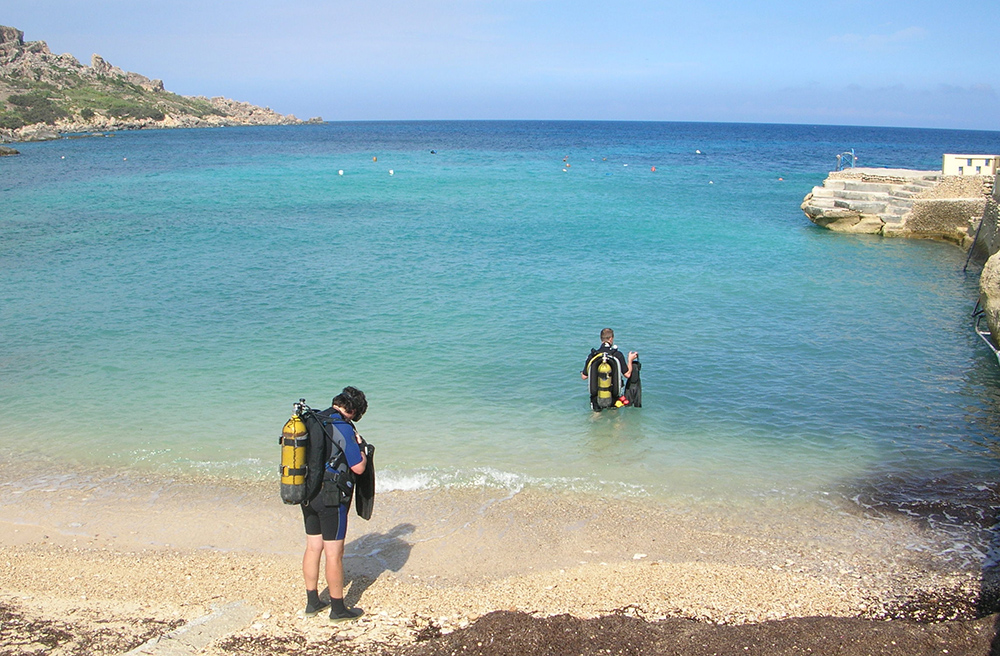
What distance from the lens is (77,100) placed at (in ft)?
368

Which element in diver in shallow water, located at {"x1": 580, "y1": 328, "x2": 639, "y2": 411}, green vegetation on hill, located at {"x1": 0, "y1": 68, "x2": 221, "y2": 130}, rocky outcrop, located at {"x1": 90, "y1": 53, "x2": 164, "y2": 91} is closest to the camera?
diver in shallow water, located at {"x1": 580, "y1": 328, "x2": 639, "y2": 411}

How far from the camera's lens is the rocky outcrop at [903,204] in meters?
22.7

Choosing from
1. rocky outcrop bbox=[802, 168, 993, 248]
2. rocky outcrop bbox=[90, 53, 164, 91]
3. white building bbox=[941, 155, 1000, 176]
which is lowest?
rocky outcrop bbox=[802, 168, 993, 248]

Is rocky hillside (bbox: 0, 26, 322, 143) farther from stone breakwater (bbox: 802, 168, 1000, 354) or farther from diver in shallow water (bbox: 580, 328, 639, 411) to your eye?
diver in shallow water (bbox: 580, 328, 639, 411)

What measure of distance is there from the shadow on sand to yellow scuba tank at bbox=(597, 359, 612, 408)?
3.64 meters

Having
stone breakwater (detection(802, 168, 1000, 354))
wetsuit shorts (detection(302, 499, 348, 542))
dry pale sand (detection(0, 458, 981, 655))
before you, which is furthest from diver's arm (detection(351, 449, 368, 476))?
stone breakwater (detection(802, 168, 1000, 354))

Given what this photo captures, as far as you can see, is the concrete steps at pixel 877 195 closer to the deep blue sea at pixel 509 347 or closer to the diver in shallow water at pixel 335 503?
the deep blue sea at pixel 509 347

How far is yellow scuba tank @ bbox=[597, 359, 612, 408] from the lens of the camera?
991cm

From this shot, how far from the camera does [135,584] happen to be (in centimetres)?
616

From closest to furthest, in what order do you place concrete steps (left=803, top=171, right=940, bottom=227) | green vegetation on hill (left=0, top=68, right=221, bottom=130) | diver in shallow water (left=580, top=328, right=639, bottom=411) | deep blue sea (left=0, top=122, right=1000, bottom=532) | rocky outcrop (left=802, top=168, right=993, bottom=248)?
deep blue sea (left=0, top=122, right=1000, bottom=532)
diver in shallow water (left=580, top=328, right=639, bottom=411)
rocky outcrop (left=802, top=168, right=993, bottom=248)
concrete steps (left=803, top=171, right=940, bottom=227)
green vegetation on hill (left=0, top=68, right=221, bottom=130)

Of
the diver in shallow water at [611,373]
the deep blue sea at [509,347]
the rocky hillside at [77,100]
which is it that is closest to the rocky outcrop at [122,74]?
the rocky hillside at [77,100]

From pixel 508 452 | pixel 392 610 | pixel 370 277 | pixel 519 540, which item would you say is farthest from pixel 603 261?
pixel 392 610

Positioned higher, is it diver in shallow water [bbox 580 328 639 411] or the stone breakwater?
the stone breakwater

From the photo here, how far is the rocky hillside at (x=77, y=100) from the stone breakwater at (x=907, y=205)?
280 ft
